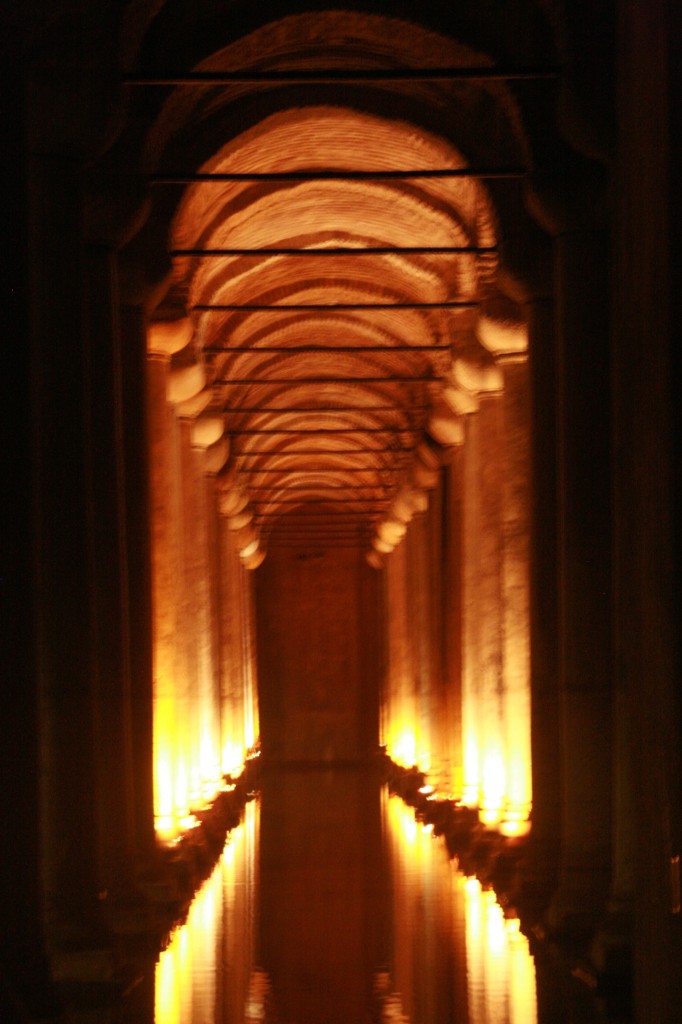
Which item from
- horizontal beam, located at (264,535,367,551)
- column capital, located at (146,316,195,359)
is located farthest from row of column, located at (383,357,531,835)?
horizontal beam, located at (264,535,367,551)

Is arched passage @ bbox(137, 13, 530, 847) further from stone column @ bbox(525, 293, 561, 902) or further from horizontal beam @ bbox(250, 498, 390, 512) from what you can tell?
horizontal beam @ bbox(250, 498, 390, 512)

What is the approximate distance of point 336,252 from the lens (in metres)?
16.0

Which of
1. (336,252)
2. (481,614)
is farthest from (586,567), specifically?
(481,614)

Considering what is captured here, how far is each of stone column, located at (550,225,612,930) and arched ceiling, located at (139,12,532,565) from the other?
1909 millimetres

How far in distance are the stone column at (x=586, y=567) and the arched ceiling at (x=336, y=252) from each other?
6.26 feet

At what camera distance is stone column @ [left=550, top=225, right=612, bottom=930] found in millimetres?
12531

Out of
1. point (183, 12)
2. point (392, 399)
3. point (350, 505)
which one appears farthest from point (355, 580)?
point (183, 12)

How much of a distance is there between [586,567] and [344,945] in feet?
9.56

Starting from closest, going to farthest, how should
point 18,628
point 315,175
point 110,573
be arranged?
point 18,628, point 110,573, point 315,175

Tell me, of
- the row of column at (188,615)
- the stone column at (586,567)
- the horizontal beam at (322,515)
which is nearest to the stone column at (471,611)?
the row of column at (188,615)

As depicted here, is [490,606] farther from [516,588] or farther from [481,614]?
[516,588]

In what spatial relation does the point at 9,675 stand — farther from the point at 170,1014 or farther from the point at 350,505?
the point at 350,505

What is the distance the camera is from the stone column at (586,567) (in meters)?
12.5

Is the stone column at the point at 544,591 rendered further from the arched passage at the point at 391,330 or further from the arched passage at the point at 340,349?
the arched passage at the point at 391,330
